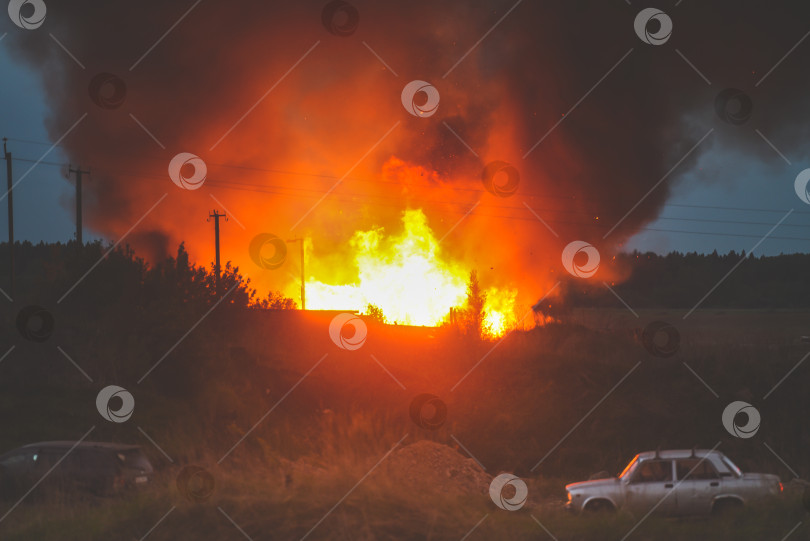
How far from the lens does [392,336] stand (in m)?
46.6

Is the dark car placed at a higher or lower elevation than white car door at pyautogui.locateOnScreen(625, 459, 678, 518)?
higher
